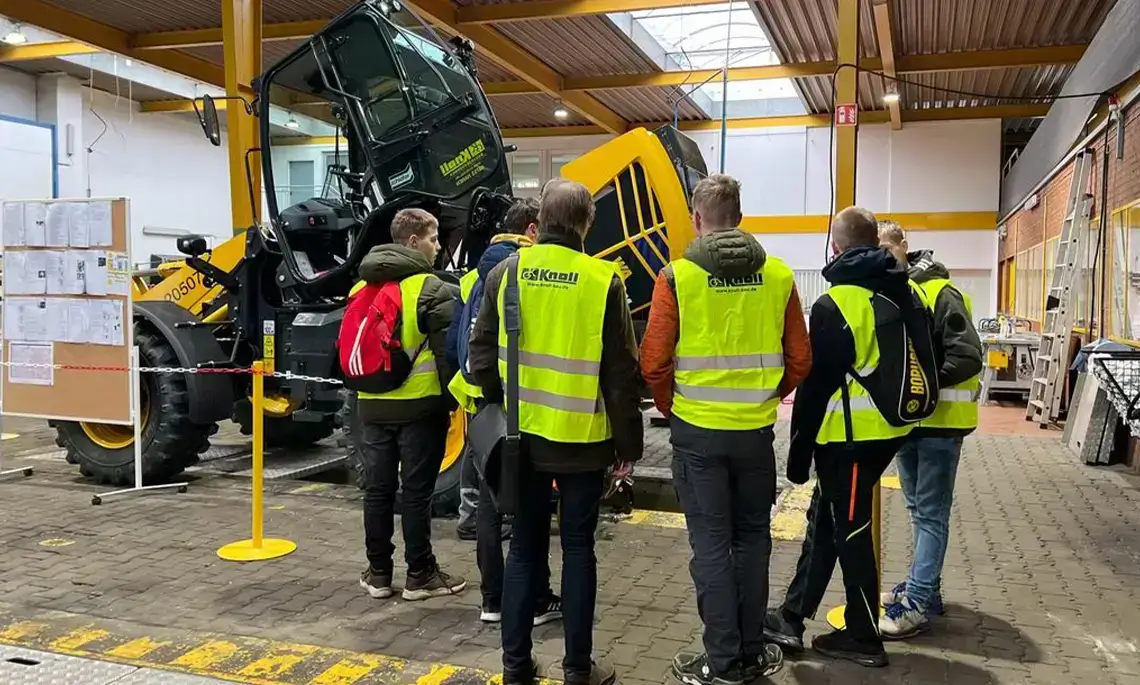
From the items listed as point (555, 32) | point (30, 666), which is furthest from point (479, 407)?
point (555, 32)

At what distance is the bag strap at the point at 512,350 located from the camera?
290 centimetres

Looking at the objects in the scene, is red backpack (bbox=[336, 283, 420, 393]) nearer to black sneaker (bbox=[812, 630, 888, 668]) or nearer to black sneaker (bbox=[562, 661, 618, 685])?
black sneaker (bbox=[562, 661, 618, 685])

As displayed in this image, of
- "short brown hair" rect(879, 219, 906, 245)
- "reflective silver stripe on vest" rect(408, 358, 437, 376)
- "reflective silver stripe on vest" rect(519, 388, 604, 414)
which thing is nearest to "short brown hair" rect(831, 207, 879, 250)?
A: "short brown hair" rect(879, 219, 906, 245)

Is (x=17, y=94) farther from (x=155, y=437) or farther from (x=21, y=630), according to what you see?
(x=21, y=630)

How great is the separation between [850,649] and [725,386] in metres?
1.23

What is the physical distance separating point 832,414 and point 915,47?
39.0 feet

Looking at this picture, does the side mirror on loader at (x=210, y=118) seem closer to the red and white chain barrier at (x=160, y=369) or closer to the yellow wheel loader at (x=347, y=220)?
the yellow wheel loader at (x=347, y=220)

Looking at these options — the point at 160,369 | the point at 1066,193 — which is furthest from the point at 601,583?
the point at 1066,193

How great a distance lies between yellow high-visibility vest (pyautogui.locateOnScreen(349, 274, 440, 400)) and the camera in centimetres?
391

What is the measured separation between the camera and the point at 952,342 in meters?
3.47

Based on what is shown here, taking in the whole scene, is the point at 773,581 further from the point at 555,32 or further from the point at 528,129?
the point at 528,129

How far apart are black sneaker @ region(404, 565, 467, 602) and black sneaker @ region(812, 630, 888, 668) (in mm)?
1628

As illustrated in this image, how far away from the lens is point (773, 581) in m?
4.38

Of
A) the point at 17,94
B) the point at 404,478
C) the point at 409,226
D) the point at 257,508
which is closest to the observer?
the point at 404,478
